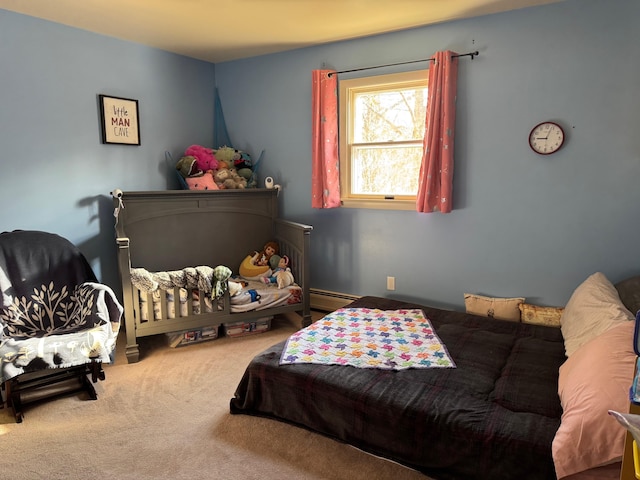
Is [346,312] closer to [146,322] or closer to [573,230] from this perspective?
[146,322]

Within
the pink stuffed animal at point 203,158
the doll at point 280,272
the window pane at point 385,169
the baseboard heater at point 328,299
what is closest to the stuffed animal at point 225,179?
the pink stuffed animal at point 203,158

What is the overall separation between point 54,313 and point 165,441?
1228 mm

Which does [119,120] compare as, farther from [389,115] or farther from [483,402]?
[483,402]

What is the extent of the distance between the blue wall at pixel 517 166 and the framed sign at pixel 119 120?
1330mm

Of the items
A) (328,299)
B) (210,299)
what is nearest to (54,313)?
(210,299)

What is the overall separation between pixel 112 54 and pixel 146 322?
2.09 meters

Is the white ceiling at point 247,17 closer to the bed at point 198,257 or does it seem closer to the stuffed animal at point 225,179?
the stuffed animal at point 225,179

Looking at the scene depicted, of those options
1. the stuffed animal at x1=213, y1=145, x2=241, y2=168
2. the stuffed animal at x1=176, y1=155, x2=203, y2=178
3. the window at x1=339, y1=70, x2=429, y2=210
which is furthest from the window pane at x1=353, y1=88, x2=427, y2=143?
the stuffed animal at x1=176, y1=155, x2=203, y2=178

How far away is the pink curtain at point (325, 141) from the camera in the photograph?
3.63 m

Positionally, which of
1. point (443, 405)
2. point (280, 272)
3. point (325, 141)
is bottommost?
point (443, 405)

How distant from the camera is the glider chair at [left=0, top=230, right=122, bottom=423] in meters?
2.40

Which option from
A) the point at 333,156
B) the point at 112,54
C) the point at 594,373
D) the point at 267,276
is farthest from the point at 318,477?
the point at 112,54

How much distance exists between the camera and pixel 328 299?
4.02 m

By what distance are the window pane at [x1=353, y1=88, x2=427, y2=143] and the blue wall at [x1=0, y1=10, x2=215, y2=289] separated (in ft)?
5.39
